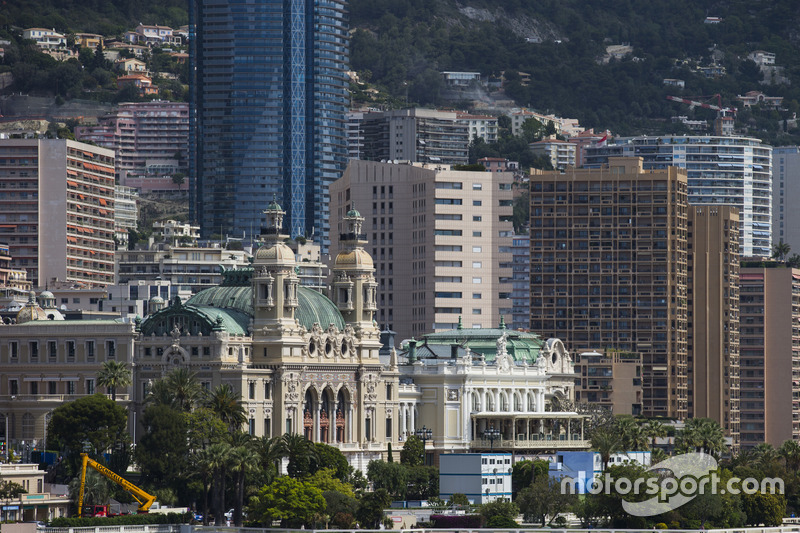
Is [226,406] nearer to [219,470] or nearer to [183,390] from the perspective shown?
[183,390]

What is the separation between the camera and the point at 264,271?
624 feet

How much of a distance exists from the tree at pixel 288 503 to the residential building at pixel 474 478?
22.1m

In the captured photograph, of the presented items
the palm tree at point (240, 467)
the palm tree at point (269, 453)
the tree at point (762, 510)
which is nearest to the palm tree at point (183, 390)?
the palm tree at point (269, 453)

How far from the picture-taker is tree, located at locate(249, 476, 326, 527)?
154 metres

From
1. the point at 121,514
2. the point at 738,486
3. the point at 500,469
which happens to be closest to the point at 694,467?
the point at 738,486

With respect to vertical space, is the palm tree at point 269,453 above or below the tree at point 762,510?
above

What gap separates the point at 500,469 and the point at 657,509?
18.5 m

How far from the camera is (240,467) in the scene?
6309 inches

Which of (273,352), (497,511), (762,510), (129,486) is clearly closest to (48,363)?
(273,352)

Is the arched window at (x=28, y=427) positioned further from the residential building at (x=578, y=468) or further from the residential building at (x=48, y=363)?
the residential building at (x=578, y=468)

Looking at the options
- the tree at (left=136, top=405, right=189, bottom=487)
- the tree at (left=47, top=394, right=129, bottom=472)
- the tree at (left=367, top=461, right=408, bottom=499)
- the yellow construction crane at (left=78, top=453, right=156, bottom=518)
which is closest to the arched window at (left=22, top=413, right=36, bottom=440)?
the tree at (left=47, top=394, right=129, bottom=472)

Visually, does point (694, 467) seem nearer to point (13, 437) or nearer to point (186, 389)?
point (186, 389)

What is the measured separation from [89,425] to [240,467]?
1670 centimetres

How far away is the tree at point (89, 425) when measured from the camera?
553 feet
